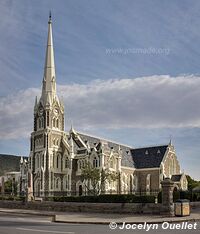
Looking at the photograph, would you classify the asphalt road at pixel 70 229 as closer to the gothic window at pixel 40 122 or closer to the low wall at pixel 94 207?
the low wall at pixel 94 207

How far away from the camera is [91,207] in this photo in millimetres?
33344

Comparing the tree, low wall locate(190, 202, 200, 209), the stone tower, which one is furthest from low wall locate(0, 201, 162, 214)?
the stone tower

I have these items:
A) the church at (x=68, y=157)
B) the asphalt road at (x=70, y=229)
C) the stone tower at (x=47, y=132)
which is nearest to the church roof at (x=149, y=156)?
the church at (x=68, y=157)

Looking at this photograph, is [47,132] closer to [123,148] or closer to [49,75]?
[49,75]

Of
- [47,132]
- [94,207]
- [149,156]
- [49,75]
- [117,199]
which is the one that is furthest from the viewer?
[149,156]

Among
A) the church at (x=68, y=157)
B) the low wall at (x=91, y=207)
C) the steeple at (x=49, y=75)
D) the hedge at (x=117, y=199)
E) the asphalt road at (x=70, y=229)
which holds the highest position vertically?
the steeple at (x=49, y=75)

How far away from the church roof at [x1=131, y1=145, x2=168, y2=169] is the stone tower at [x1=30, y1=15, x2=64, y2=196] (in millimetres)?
19524

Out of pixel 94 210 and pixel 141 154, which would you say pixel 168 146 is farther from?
pixel 94 210

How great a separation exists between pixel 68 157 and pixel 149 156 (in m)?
20.3

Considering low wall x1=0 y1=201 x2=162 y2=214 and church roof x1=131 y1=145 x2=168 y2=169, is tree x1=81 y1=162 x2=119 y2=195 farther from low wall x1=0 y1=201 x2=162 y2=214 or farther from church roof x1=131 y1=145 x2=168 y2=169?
church roof x1=131 y1=145 x2=168 y2=169

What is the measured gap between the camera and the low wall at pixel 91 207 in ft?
95.7

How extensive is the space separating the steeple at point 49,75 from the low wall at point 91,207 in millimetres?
35374

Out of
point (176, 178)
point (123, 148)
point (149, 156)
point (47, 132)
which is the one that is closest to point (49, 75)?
point (47, 132)

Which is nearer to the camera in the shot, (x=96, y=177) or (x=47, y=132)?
(x=96, y=177)
